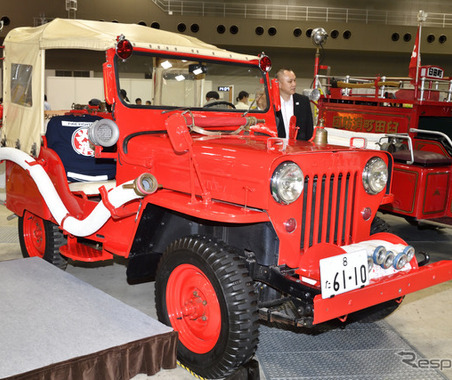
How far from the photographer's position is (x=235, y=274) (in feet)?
9.23

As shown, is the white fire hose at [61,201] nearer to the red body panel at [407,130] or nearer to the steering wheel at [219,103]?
the steering wheel at [219,103]

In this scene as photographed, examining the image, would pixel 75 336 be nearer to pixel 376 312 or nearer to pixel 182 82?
pixel 376 312

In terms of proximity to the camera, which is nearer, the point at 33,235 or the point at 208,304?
the point at 208,304

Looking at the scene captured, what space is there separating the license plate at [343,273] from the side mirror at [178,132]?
42.7 inches

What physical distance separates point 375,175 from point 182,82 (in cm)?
167

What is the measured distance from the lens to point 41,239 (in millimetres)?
4832

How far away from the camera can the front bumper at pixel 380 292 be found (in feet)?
8.60

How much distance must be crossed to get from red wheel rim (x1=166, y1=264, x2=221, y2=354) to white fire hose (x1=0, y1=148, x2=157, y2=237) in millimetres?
561

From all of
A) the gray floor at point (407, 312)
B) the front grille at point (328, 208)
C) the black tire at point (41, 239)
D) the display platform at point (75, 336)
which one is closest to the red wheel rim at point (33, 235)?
the black tire at point (41, 239)

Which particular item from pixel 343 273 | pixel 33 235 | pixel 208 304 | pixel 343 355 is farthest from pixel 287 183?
pixel 33 235

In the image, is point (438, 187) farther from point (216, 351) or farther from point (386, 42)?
point (386, 42)

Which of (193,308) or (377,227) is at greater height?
(377,227)

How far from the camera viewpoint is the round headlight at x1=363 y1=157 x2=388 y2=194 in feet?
10.8

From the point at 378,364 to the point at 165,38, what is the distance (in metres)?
2.99
